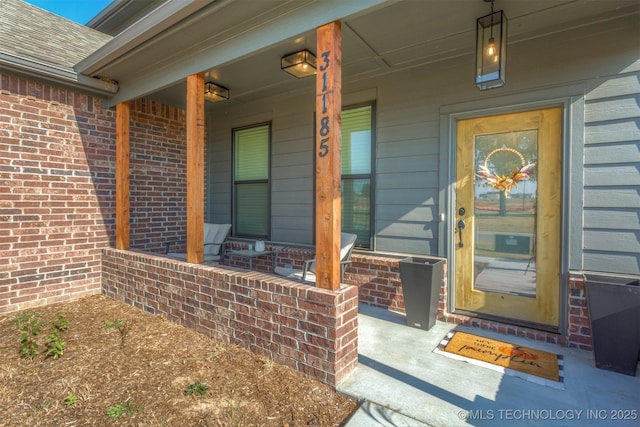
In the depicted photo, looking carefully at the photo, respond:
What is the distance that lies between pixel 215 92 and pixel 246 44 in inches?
62.7

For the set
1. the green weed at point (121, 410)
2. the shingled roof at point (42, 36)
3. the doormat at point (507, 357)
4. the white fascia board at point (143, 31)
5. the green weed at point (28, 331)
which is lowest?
the green weed at point (121, 410)

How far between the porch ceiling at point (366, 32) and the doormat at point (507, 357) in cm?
261

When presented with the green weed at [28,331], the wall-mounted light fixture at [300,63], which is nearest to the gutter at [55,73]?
the wall-mounted light fixture at [300,63]

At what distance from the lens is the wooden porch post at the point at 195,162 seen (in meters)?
3.15

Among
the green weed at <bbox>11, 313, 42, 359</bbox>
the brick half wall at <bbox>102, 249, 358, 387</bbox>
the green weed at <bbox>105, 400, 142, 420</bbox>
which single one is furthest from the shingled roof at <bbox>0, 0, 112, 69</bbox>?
the green weed at <bbox>105, 400, 142, 420</bbox>

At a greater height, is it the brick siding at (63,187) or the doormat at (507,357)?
the brick siding at (63,187)

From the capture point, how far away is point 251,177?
16.3 feet

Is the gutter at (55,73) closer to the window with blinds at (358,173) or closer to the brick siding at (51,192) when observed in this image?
the brick siding at (51,192)

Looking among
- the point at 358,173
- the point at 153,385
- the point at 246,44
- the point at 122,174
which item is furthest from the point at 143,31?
the point at 153,385

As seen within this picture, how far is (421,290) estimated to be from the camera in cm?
304

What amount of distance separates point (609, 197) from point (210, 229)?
15.0 feet

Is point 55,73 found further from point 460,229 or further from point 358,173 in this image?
point 460,229

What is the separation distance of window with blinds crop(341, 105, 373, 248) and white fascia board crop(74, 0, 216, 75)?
1.97 meters

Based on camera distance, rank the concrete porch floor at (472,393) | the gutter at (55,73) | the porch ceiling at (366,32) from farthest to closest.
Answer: the gutter at (55,73) < the porch ceiling at (366,32) < the concrete porch floor at (472,393)
